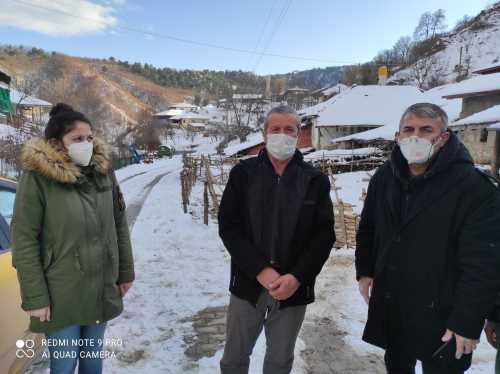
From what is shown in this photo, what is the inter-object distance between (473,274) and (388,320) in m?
0.64

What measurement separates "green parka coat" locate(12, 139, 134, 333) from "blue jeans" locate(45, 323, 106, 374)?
90 mm

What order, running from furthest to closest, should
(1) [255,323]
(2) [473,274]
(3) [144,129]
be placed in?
(3) [144,129] < (1) [255,323] < (2) [473,274]

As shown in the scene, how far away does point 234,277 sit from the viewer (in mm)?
2365

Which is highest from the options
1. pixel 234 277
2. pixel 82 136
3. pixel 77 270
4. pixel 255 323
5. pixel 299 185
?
pixel 82 136

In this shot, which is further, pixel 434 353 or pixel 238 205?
pixel 238 205

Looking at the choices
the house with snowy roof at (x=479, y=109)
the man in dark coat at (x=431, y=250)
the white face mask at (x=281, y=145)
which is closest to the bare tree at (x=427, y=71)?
the house with snowy roof at (x=479, y=109)

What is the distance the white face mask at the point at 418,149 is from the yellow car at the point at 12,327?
282 centimetres

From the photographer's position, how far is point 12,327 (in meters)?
2.34

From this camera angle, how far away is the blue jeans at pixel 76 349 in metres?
2.08

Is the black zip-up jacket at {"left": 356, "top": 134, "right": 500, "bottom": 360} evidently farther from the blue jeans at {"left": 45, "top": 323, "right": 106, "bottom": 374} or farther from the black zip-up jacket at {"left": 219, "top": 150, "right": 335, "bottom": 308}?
the blue jeans at {"left": 45, "top": 323, "right": 106, "bottom": 374}

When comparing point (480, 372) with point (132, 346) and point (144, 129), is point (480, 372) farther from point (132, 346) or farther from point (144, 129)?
point (144, 129)

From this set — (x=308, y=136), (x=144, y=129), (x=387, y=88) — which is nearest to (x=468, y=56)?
(x=387, y=88)

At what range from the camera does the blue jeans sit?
2082mm

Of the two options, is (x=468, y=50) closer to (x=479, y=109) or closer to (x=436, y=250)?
(x=479, y=109)
